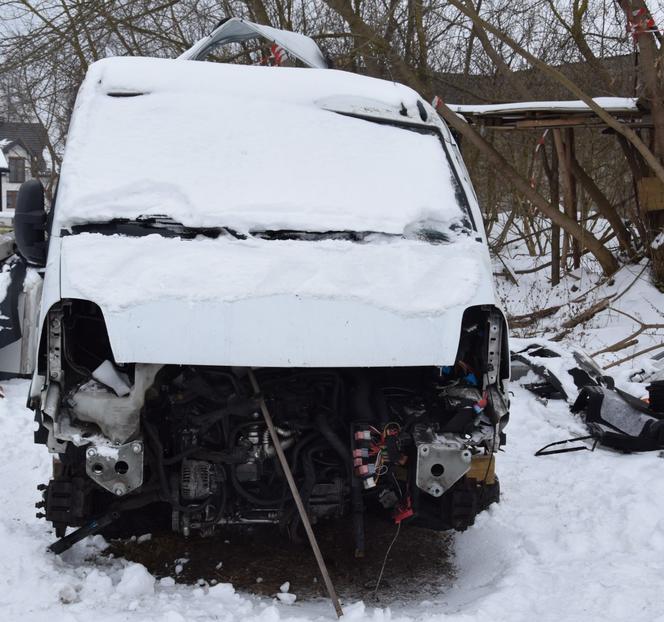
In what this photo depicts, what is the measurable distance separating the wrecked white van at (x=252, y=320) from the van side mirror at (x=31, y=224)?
12 millimetres

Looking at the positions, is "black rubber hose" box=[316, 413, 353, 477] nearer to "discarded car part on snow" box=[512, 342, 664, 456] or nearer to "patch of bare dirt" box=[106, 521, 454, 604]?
"patch of bare dirt" box=[106, 521, 454, 604]

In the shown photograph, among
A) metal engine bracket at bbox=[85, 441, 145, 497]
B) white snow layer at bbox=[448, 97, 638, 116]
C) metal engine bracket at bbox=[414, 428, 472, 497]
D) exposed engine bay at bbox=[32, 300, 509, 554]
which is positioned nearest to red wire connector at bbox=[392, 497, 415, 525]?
exposed engine bay at bbox=[32, 300, 509, 554]

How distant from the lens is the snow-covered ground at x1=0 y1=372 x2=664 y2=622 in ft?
12.1

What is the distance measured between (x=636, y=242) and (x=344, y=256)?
37.0 ft

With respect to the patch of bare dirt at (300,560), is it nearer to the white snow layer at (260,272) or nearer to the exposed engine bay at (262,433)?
the exposed engine bay at (262,433)

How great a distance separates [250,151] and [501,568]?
257cm

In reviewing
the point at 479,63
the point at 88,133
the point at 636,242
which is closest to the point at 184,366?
the point at 88,133

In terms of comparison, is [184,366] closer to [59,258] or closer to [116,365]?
[116,365]

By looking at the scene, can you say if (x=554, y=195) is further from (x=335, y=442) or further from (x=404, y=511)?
(x=335, y=442)

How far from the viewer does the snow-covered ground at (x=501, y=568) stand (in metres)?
3.70

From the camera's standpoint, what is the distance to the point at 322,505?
412 cm

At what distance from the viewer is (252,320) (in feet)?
11.9

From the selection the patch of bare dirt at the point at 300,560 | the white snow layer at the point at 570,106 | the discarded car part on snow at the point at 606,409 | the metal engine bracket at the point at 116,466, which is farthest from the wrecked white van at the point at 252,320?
the white snow layer at the point at 570,106

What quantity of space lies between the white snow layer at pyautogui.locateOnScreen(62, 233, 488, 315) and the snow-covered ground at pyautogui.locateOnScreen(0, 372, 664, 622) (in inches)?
52.6
